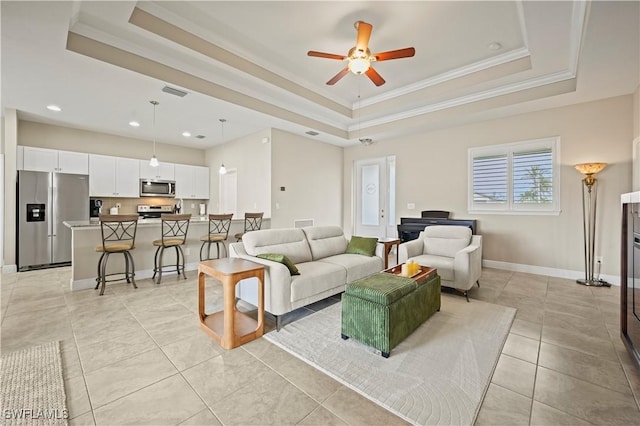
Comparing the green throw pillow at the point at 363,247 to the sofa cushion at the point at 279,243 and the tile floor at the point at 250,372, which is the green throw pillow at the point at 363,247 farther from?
the tile floor at the point at 250,372

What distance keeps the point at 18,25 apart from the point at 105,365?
3.26 metres

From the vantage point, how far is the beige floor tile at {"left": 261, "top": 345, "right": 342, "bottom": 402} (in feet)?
5.94

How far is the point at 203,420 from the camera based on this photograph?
5.11 feet

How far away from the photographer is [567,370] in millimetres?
2025

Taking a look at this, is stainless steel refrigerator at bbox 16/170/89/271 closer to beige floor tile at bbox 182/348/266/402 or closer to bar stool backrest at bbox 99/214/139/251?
bar stool backrest at bbox 99/214/139/251

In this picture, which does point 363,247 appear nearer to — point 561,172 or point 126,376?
point 126,376

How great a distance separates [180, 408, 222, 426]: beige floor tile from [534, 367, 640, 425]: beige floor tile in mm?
2012

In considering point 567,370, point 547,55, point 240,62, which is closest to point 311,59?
point 240,62

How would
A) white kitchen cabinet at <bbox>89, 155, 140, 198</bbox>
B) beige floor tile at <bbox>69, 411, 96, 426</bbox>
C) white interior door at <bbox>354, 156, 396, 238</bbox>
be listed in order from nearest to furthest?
1. beige floor tile at <bbox>69, 411, 96, 426</bbox>
2. white kitchen cabinet at <bbox>89, 155, 140, 198</bbox>
3. white interior door at <bbox>354, 156, 396, 238</bbox>

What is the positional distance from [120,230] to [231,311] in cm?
311

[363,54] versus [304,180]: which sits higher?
[363,54]

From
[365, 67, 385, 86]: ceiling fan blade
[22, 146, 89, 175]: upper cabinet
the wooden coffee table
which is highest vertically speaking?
[365, 67, 385, 86]: ceiling fan blade

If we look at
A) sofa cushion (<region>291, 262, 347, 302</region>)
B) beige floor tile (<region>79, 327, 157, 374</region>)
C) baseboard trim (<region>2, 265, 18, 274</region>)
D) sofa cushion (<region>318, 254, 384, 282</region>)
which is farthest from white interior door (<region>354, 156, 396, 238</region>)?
baseboard trim (<region>2, 265, 18, 274</region>)

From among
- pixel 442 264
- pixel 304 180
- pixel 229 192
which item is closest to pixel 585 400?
pixel 442 264
